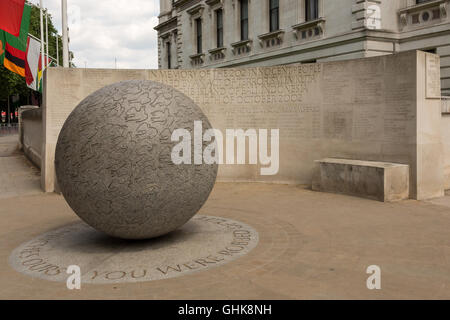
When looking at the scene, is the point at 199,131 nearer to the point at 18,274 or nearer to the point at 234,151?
the point at 18,274

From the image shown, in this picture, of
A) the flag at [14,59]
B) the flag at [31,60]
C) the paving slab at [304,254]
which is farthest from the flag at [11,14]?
the paving slab at [304,254]

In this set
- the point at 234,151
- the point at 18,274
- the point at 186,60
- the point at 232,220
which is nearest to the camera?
the point at 18,274

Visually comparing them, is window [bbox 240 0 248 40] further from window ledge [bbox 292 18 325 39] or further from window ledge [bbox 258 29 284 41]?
window ledge [bbox 292 18 325 39]

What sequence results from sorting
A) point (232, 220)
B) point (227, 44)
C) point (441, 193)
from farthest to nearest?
point (227, 44) < point (441, 193) < point (232, 220)

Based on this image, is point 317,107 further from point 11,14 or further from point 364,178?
point 11,14

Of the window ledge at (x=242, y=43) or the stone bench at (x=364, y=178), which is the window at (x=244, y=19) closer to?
the window ledge at (x=242, y=43)

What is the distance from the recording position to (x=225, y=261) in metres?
5.47

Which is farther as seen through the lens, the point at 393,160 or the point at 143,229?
the point at 393,160

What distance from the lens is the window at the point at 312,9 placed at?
70.6ft

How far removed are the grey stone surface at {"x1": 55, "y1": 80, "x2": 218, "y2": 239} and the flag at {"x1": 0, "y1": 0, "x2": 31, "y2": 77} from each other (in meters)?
15.8

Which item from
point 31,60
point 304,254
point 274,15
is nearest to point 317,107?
point 304,254

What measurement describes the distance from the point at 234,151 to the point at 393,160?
497 cm

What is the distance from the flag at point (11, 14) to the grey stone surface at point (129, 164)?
48.5 feet
